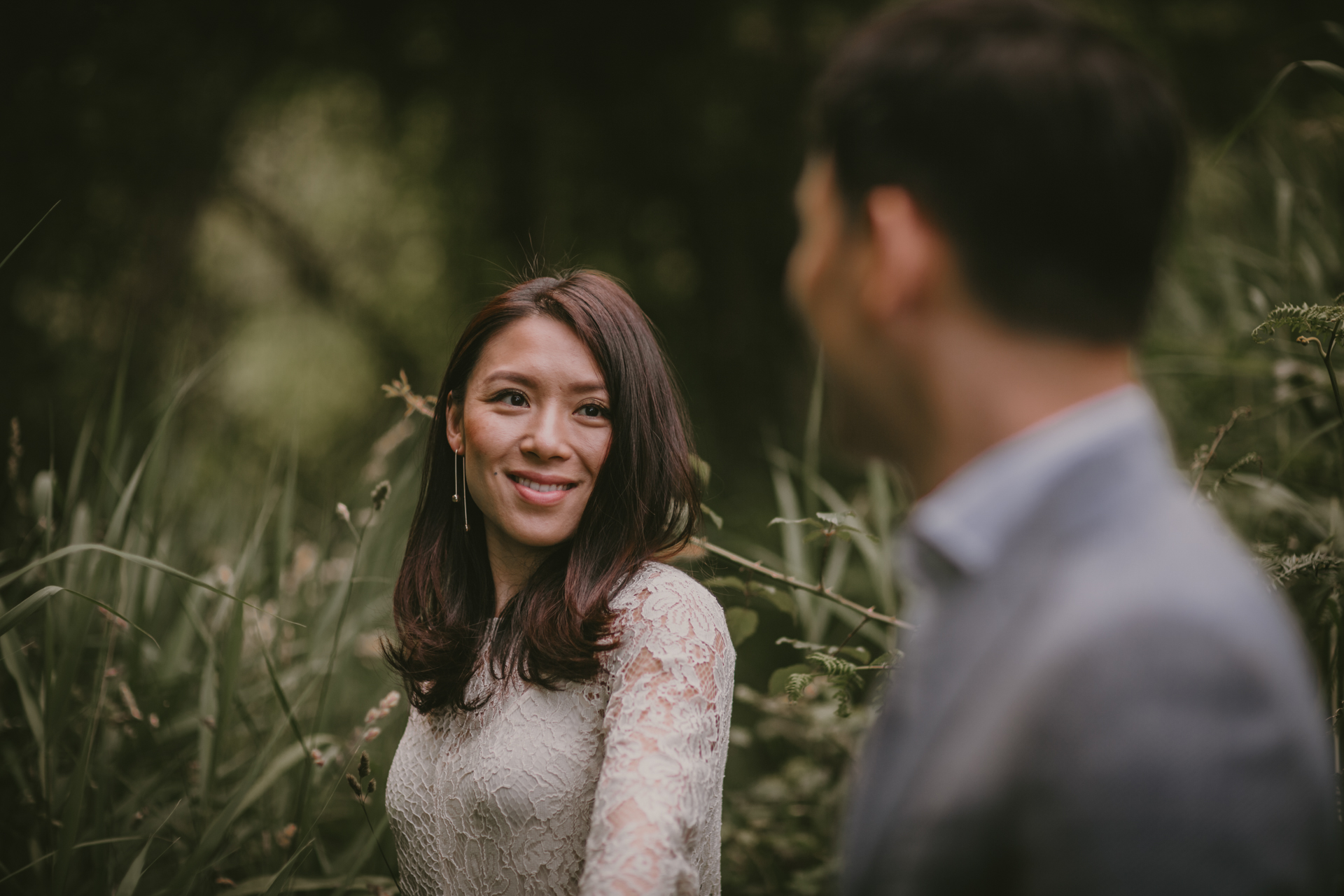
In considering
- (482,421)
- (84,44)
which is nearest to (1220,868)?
(482,421)

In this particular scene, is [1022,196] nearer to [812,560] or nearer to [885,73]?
[885,73]

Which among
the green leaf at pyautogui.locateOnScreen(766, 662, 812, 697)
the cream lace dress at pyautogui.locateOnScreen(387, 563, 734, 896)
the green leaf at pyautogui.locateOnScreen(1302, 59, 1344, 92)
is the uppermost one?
the green leaf at pyautogui.locateOnScreen(1302, 59, 1344, 92)

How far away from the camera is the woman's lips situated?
1.54 m

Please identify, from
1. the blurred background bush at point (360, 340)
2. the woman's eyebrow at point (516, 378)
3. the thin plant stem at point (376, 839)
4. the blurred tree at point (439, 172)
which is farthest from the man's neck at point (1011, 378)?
the blurred tree at point (439, 172)

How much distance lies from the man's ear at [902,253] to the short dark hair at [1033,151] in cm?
1

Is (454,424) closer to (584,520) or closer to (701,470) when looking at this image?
(584,520)

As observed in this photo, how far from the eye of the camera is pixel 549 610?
1.50 m

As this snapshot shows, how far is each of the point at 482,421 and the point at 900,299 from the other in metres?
0.98

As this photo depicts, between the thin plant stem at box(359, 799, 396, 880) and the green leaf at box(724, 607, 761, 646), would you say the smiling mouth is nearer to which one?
the green leaf at box(724, 607, 761, 646)

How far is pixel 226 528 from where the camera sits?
303 centimetres

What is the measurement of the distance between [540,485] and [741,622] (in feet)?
1.65

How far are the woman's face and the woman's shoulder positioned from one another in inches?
7.4

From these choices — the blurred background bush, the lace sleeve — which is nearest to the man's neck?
the blurred background bush

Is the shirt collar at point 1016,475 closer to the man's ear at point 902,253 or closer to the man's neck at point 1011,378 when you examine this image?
the man's neck at point 1011,378
